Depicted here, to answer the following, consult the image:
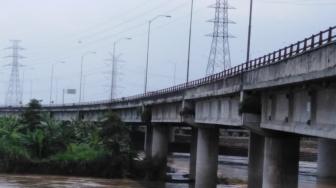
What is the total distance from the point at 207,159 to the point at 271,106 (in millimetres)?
23817

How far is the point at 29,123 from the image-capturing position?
8788cm

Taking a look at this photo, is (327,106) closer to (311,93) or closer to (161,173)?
(311,93)

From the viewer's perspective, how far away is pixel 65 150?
8081 centimetres

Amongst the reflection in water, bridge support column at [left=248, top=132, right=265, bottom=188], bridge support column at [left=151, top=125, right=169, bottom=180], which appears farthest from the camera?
bridge support column at [left=151, top=125, right=169, bottom=180]

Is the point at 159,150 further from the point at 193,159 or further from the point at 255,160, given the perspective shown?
the point at 255,160

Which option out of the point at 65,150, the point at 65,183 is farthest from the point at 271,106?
the point at 65,150

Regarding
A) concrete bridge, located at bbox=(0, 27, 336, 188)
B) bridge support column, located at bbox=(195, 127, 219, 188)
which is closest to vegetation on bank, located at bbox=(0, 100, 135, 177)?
concrete bridge, located at bbox=(0, 27, 336, 188)

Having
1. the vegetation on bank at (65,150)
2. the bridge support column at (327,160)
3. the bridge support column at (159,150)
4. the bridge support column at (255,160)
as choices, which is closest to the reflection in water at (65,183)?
the vegetation on bank at (65,150)

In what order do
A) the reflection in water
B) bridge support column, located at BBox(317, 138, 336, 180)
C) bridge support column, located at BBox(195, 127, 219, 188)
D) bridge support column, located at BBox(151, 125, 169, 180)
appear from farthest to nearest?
1. bridge support column, located at BBox(317, 138, 336, 180)
2. bridge support column, located at BBox(151, 125, 169, 180)
3. the reflection in water
4. bridge support column, located at BBox(195, 127, 219, 188)

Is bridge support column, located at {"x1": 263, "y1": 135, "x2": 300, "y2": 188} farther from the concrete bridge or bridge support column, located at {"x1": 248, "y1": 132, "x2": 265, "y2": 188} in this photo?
bridge support column, located at {"x1": 248, "y1": 132, "x2": 265, "y2": 188}

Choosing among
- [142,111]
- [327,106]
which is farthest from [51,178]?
[327,106]

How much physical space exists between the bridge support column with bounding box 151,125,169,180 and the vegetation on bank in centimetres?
280

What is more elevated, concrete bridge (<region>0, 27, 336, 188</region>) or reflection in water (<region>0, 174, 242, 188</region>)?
concrete bridge (<region>0, 27, 336, 188</region>)

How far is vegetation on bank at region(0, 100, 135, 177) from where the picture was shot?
75.8 m
